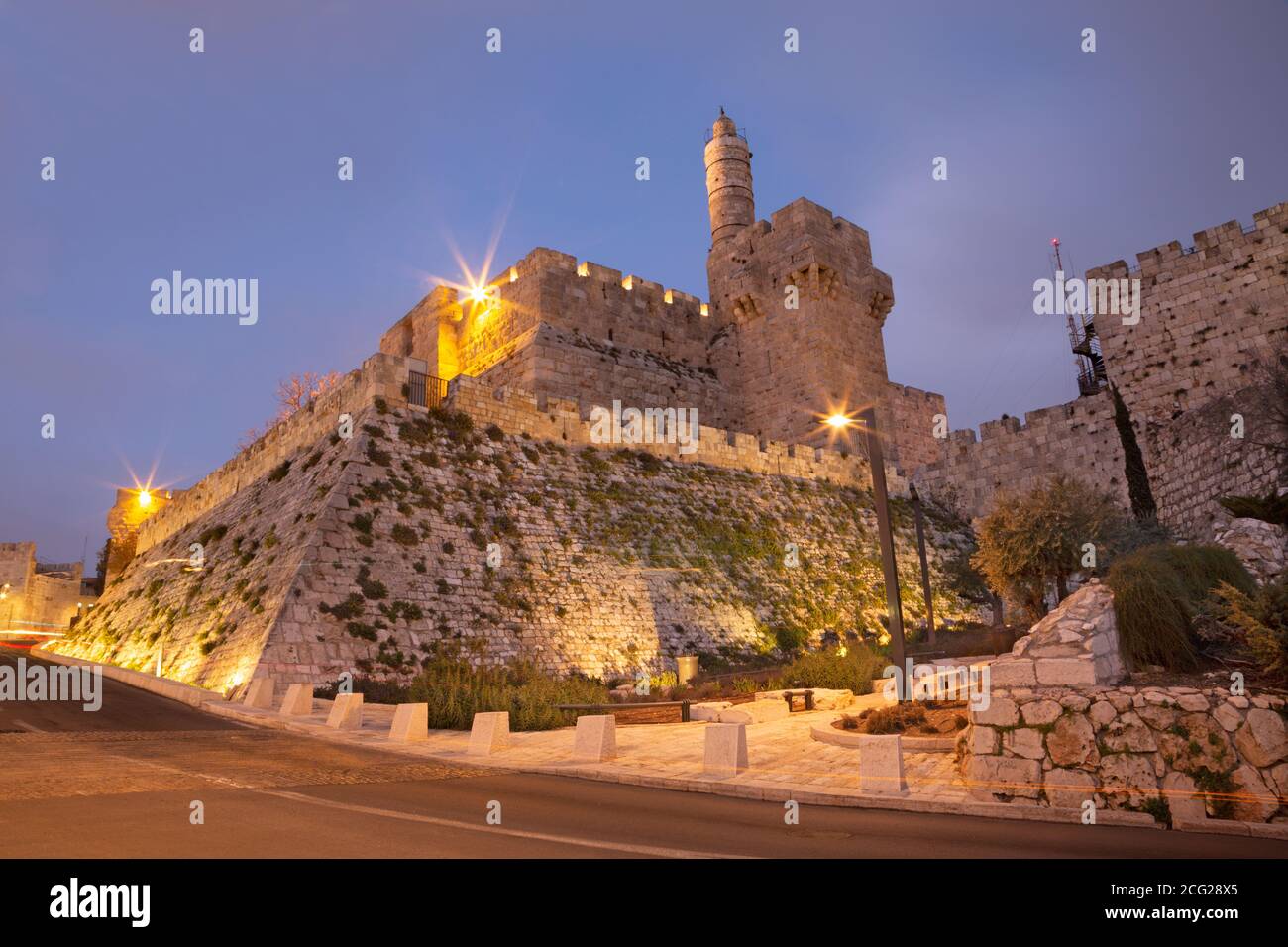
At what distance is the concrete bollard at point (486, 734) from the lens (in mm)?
10227

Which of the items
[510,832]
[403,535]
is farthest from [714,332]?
[510,832]

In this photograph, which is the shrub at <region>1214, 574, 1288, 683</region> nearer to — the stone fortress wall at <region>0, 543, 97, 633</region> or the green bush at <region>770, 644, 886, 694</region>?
the green bush at <region>770, 644, 886, 694</region>

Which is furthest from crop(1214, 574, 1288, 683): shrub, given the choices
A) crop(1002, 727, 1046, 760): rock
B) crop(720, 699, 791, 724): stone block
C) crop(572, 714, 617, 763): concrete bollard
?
crop(720, 699, 791, 724): stone block

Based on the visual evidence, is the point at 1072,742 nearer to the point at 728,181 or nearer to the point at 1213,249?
the point at 1213,249

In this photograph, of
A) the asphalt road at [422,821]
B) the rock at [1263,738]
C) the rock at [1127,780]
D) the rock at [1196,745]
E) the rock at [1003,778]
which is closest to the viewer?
the asphalt road at [422,821]

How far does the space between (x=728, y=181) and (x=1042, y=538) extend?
2919cm

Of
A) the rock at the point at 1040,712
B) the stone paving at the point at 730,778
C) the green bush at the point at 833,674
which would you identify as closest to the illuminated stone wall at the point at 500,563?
the stone paving at the point at 730,778

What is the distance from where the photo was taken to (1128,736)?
6.57 m

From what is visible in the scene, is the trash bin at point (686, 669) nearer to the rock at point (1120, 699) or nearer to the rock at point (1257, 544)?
the rock at point (1257, 544)

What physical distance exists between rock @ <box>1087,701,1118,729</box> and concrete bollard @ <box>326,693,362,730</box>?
32.1 ft

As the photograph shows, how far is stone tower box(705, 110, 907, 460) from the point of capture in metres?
31.6

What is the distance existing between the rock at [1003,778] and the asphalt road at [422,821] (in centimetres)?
50

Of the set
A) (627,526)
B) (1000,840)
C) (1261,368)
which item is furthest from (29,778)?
(1261,368)
